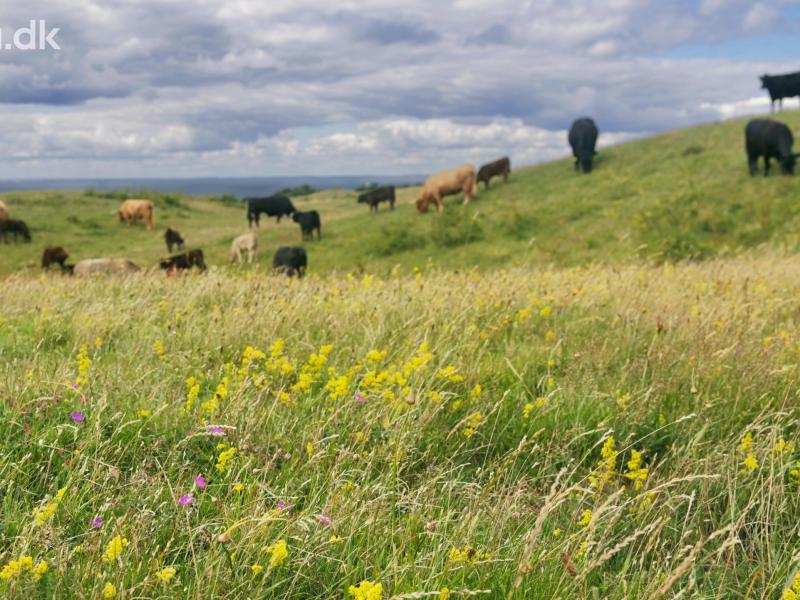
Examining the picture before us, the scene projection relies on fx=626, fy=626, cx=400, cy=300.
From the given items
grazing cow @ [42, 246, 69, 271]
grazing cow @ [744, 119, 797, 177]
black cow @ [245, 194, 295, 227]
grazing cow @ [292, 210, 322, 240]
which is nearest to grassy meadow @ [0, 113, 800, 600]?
grazing cow @ [744, 119, 797, 177]

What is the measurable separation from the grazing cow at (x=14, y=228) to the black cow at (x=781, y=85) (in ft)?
153

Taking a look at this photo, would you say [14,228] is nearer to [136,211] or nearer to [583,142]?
[136,211]

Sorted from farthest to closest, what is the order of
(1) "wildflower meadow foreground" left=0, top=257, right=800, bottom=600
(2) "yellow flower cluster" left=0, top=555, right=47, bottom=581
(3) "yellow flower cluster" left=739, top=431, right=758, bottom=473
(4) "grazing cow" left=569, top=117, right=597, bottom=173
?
(4) "grazing cow" left=569, top=117, right=597, bottom=173 < (3) "yellow flower cluster" left=739, top=431, right=758, bottom=473 < (1) "wildflower meadow foreground" left=0, top=257, right=800, bottom=600 < (2) "yellow flower cluster" left=0, top=555, right=47, bottom=581

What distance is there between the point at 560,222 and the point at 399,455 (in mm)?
26615

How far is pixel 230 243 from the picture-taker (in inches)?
1350

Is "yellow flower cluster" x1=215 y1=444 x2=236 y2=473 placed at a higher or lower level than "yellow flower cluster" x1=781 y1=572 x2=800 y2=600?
higher

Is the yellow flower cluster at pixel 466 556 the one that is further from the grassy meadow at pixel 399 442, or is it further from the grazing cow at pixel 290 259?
the grazing cow at pixel 290 259

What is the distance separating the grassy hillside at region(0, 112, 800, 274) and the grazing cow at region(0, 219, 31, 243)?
0.82 meters

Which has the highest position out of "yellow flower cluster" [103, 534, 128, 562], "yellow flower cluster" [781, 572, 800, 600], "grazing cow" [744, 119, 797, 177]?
"grazing cow" [744, 119, 797, 177]

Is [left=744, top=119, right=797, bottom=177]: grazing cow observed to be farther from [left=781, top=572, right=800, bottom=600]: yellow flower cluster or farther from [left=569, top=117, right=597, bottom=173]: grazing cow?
[left=781, top=572, right=800, bottom=600]: yellow flower cluster

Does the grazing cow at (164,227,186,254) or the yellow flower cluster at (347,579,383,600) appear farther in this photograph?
the grazing cow at (164,227,186,254)

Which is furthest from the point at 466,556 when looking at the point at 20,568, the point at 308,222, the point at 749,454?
the point at 308,222

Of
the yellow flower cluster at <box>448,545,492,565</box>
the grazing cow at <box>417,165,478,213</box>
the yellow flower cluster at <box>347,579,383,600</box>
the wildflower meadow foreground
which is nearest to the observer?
the yellow flower cluster at <box>347,579,383,600</box>

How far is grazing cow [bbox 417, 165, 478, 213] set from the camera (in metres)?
36.9
